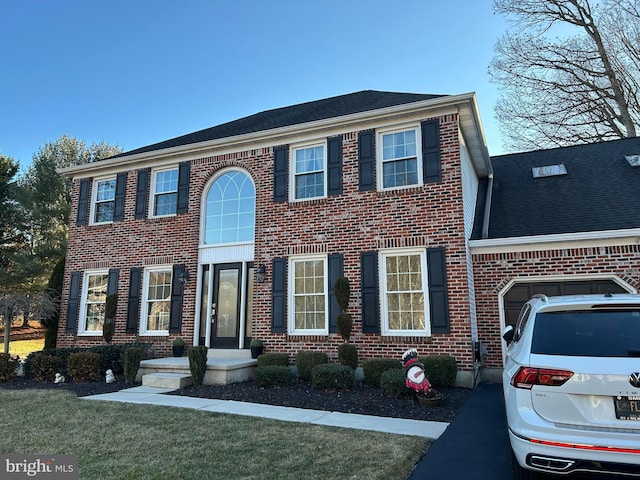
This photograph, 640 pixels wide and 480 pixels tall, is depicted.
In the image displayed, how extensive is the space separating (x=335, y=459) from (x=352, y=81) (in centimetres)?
1324

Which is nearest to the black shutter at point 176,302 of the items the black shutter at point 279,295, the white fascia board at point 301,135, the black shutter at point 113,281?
the black shutter at point 113,281

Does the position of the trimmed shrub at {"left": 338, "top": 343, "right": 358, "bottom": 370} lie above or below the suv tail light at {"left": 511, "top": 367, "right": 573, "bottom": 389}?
below

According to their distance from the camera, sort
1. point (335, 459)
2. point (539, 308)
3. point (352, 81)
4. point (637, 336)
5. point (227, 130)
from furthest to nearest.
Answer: point (352, 81), point (227, 130), point (335, 459), point (539, 308), point (637, 336)

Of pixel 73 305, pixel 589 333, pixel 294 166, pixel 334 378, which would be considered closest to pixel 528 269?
pixel 334 378

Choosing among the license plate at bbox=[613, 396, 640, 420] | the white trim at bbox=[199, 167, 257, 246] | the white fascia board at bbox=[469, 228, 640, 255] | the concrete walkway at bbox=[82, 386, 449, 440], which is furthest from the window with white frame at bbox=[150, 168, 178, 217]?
the license plate at bbox=[613, 396, 640, 420]

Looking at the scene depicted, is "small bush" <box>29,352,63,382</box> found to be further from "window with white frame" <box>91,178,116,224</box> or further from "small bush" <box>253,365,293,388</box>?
"small bush" <box>253,365,293,388</box>

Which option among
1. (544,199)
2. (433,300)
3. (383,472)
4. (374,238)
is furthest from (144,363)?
(544,199)

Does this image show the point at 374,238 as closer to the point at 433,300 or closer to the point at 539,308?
the point at 433,300

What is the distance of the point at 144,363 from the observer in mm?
9422

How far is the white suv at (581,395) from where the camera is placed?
Answer: 2746mm

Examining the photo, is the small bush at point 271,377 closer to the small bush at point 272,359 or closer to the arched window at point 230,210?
the small bush at point 272,359

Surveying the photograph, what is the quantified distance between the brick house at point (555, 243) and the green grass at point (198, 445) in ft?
17.1

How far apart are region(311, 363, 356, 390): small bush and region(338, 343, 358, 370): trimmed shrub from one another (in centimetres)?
72

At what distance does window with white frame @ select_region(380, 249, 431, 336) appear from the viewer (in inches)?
341
